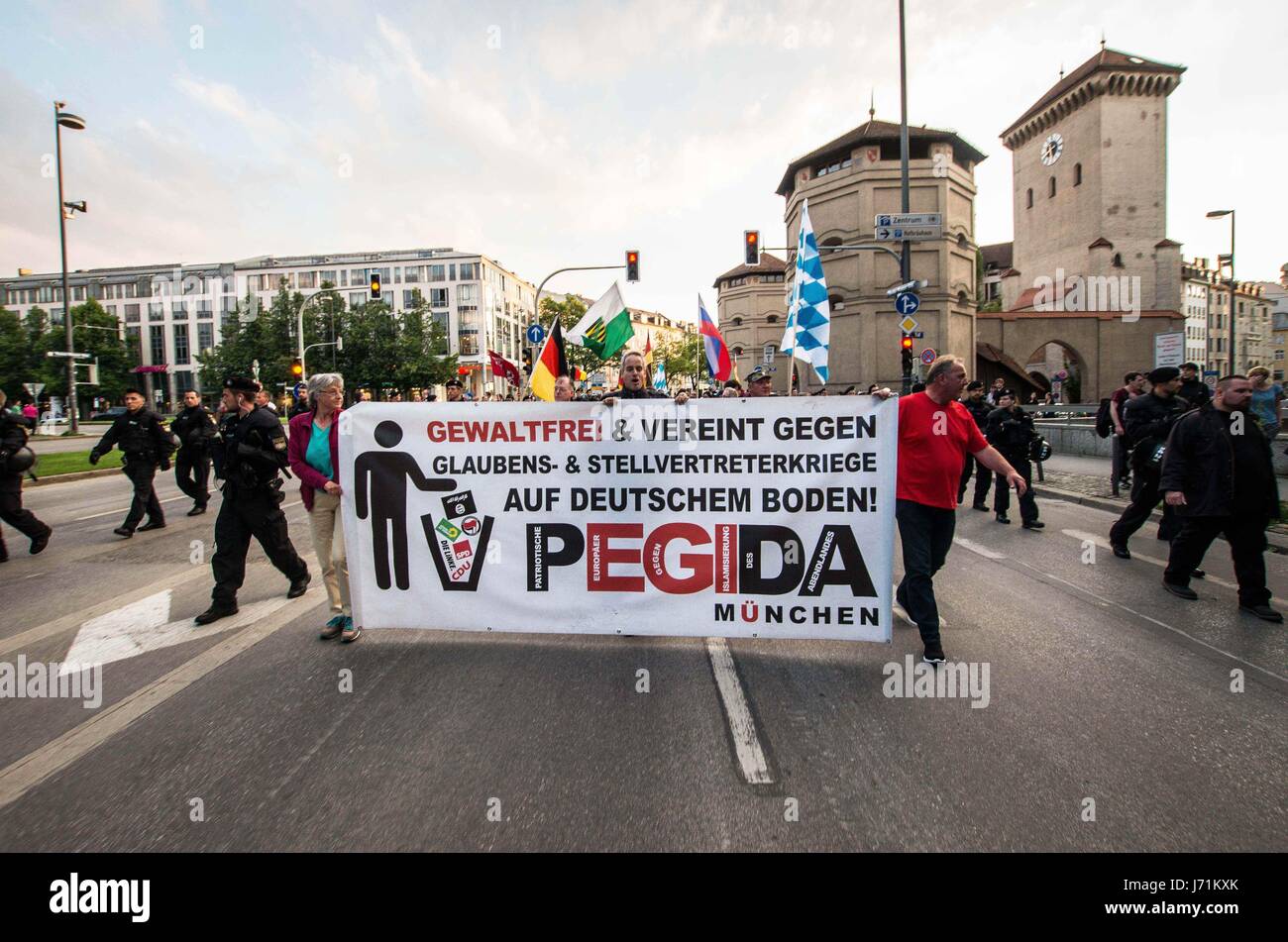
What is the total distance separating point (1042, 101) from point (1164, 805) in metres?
73.1

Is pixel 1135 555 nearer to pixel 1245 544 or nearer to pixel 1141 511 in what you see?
pixel 1141 511

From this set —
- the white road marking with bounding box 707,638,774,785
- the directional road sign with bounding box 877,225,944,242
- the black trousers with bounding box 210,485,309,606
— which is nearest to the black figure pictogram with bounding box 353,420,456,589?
the black trousers with bounding box 210,485,309,606

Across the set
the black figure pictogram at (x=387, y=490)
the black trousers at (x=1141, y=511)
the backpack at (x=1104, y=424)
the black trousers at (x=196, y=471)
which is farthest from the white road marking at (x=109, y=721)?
the backpack at (x=1104, y=424)

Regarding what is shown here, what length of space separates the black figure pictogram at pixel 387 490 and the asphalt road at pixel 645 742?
0.60 meters

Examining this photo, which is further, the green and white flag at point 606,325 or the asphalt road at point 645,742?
the green and white flag at point 606,325

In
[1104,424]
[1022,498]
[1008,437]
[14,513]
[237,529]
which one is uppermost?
[1104,424]

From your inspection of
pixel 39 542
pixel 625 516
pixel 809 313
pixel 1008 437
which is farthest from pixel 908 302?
pixel 39 542

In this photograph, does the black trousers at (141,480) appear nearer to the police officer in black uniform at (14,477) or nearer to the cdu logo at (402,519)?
the police officer in black uniform at (14,477)

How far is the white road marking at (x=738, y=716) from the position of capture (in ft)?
10.2

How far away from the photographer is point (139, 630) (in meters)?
5.34

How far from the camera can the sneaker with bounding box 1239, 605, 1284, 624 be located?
534 centimetres

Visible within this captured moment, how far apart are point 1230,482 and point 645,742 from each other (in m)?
5.32

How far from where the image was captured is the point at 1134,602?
233 inches
